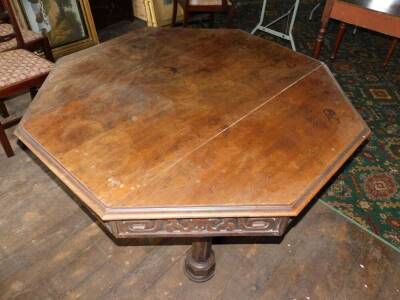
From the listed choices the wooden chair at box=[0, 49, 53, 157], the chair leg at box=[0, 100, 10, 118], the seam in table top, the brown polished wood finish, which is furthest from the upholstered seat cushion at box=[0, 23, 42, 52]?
the brown polished wood finish

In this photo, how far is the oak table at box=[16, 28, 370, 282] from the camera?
985 millimetres

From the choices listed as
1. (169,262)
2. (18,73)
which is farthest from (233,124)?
(18,73)

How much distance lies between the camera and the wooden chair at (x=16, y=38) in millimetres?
2139

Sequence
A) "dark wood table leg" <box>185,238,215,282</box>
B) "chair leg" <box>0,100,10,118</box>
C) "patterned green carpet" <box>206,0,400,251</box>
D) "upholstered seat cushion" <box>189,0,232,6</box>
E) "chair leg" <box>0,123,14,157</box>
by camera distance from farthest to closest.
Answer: "upholstered seat cushion" <box>189,0,232,6</box> < "chair leg" <box>0,100,10,118</box> < "chair leg" <box>0,123,14,157</box> < "patterned green carpet" <box>206,0,400,251</box> < "dark wood table leg" <box>185,238,215,282</box>

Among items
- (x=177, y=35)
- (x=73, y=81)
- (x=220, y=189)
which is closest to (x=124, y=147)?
(x=220, y=189)

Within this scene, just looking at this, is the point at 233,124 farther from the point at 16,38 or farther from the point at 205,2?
the point at 205,2

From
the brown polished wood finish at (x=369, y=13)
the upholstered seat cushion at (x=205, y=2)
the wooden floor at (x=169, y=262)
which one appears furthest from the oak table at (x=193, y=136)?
the upholstered seat cushion at (x=205, y=2)

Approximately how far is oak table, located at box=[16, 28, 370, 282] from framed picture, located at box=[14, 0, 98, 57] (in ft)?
5.48

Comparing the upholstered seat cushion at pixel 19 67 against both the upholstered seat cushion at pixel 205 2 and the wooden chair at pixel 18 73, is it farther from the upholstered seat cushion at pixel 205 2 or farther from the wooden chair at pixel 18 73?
the upholstered seat cushion at pixel 205 2

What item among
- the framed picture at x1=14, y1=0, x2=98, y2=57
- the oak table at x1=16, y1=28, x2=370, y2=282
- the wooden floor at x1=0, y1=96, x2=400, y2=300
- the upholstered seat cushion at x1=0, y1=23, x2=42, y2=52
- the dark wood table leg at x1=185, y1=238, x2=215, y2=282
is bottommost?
the wooden floor at x1=0, y1=96, x2=400, y2=300

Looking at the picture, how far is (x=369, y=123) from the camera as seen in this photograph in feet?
8.40

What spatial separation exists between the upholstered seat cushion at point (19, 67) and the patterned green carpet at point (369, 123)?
79.2 inches

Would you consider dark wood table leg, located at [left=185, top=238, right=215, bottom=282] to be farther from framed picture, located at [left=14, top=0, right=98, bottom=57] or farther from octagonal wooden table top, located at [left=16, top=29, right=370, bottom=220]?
framed picture, located at [left=14, top=0, right=98, bottom=57]

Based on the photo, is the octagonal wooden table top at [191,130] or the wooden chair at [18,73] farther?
the wooden chair at [18,73]
